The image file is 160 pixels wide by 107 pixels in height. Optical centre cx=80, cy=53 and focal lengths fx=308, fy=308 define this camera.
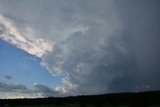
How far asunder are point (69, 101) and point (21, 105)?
7728mm

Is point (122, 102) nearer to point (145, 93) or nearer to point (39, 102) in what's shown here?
point (145, 93)

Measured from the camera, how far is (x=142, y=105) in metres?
31.0

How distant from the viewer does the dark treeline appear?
30.7 metres

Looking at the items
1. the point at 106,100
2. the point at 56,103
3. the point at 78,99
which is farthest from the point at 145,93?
the point at 56,103

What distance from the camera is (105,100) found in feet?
113

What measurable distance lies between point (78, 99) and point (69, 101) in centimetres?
153

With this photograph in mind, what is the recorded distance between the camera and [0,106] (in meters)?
43.2

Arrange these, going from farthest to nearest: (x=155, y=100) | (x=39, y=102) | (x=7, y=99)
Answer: (x=7, y=99) < (x=39, y=102) < (x=155, y=100)

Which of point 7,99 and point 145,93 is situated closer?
point 145,93

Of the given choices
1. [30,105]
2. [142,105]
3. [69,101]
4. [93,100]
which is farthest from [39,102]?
[142,105]

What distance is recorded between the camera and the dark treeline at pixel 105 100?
1210 inches

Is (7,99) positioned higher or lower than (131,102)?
higher

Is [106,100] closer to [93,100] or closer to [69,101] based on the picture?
[93,100]

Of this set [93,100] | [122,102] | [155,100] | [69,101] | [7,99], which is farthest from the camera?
[7,99]
